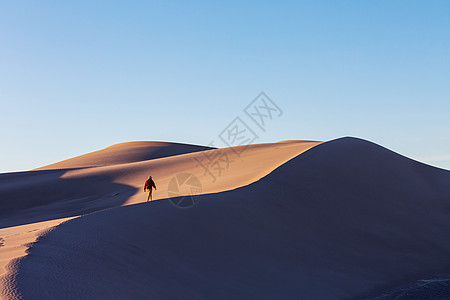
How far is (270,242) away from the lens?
471 inches

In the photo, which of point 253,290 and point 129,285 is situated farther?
point 253,290

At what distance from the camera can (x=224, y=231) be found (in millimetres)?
11688

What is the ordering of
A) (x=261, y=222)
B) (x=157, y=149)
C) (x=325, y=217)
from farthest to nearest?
1. (x=157, y=149)
2. (x=325, y=217)
3. (x=261, y=222)

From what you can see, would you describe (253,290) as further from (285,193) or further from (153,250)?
(285,193)

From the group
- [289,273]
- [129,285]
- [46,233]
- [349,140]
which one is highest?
[349,140]

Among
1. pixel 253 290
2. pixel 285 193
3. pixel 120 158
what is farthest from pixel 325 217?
pixel 120 158

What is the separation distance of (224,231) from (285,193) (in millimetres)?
4339

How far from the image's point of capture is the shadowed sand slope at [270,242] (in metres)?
7.55

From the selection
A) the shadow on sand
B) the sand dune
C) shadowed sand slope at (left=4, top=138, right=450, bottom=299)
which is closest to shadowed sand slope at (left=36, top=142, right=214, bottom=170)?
the sand dune

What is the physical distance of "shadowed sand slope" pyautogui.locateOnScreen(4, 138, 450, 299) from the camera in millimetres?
7547

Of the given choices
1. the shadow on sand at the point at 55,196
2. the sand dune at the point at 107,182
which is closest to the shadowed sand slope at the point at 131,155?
the sand dune at the point at 107,182

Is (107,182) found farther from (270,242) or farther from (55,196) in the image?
(270,242)

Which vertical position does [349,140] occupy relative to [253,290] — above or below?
above

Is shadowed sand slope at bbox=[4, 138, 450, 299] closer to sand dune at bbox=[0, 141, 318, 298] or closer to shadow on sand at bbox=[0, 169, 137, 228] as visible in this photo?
sand dune at bbox=[0, 141, 318, 298]
